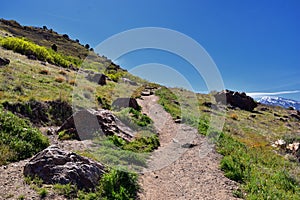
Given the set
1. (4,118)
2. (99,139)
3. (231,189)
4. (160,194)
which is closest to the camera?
(160,194)

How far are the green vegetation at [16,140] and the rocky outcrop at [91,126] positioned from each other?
8.12 feet

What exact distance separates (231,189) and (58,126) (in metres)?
9.21

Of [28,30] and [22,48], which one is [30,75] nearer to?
[22,48]

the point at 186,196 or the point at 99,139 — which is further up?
the point at 99,139

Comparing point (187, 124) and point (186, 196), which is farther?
point (187, 124)

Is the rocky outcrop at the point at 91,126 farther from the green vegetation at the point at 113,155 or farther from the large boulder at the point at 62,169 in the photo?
the large boulder at the point at 62,169

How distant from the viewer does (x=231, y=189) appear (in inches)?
384

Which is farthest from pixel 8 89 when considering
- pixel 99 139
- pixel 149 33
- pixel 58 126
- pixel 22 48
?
pixel 22 48

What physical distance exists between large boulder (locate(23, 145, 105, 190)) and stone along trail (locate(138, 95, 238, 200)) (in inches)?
69.2

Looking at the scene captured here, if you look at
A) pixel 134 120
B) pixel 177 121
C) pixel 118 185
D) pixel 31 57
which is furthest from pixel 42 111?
pixel 31 57

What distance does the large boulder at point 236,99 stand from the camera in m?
49.8

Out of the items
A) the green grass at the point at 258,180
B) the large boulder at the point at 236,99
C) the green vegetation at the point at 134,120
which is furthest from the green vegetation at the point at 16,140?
the large boulder at the point at 236,99

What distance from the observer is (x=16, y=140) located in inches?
380

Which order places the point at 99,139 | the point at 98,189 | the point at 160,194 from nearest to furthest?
the point at 98,189 → the point at 160,194 → the point at 99,139
